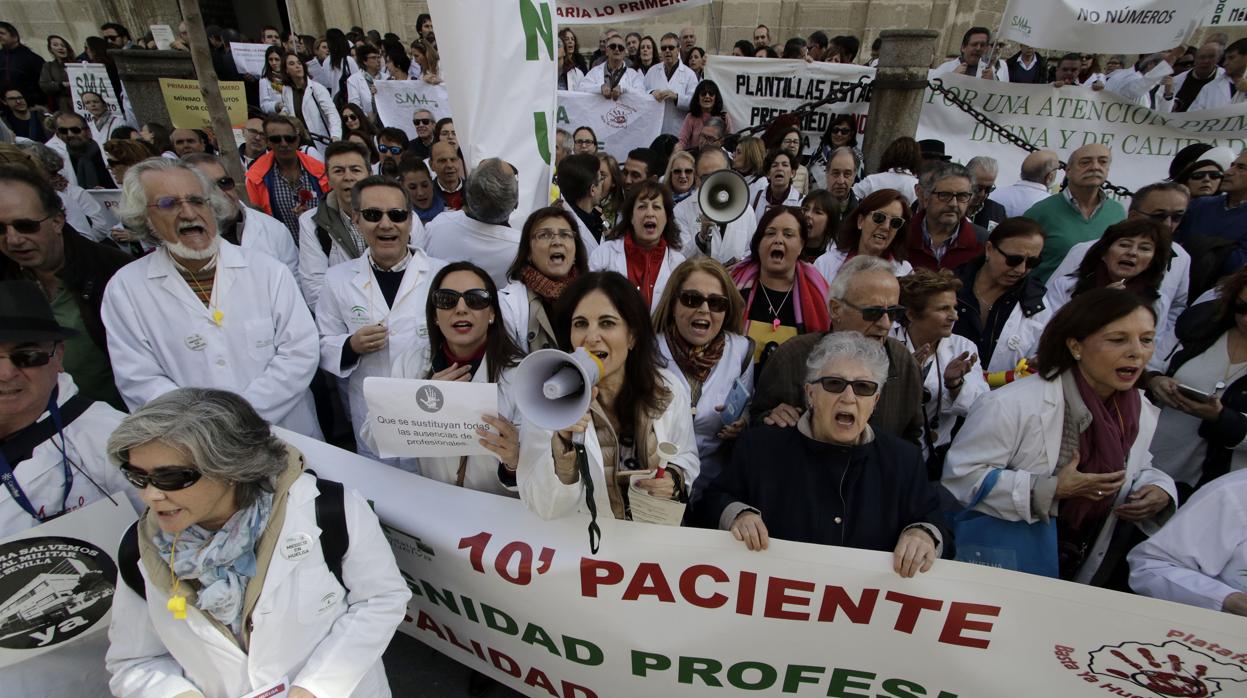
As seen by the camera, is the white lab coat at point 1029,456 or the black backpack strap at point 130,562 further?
the white lab coat at point 1029,456

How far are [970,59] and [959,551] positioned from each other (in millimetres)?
8047

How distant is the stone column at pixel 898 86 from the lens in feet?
21.1

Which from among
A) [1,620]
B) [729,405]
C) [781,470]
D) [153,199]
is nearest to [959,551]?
[781,470]

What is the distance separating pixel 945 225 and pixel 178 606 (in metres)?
4.84

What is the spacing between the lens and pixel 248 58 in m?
9.09

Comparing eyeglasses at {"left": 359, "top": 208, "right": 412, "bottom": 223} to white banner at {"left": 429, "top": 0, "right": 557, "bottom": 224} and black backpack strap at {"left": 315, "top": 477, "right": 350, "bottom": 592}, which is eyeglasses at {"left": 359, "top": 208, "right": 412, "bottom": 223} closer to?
white banner at {"left": 429, "top": 0, "right": 557, "bottom": 224}

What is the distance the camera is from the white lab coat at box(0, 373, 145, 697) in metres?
1.89

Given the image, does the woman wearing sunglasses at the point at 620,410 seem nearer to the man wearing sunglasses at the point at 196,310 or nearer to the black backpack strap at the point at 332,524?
the black backpack strap at the point at 332,524

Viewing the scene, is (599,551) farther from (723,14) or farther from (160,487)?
(723,14)

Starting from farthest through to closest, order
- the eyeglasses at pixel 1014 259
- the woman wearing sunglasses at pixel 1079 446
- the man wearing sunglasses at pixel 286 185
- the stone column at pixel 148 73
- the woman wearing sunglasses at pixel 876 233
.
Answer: the stone column at pixel 148 73, the man wearing sunglasses at pixel 286 185, the woman wearing sunglasses at pixel 876 233, the eyeglasses at pixel 1014 259, the woman wearing sunglasses at pixel 1079 446

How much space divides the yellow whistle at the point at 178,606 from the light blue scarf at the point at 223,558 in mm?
37

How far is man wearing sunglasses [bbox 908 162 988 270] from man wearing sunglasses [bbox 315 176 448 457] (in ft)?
11.9

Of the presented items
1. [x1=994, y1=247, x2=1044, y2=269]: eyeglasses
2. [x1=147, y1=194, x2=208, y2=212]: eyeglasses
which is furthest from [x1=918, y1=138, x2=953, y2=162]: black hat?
[x1=147, y1=194, x2=208, y2=212]: eyeglasses

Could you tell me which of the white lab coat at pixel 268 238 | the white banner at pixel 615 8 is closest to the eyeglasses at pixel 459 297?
the white lab coat at pixel 268 238
